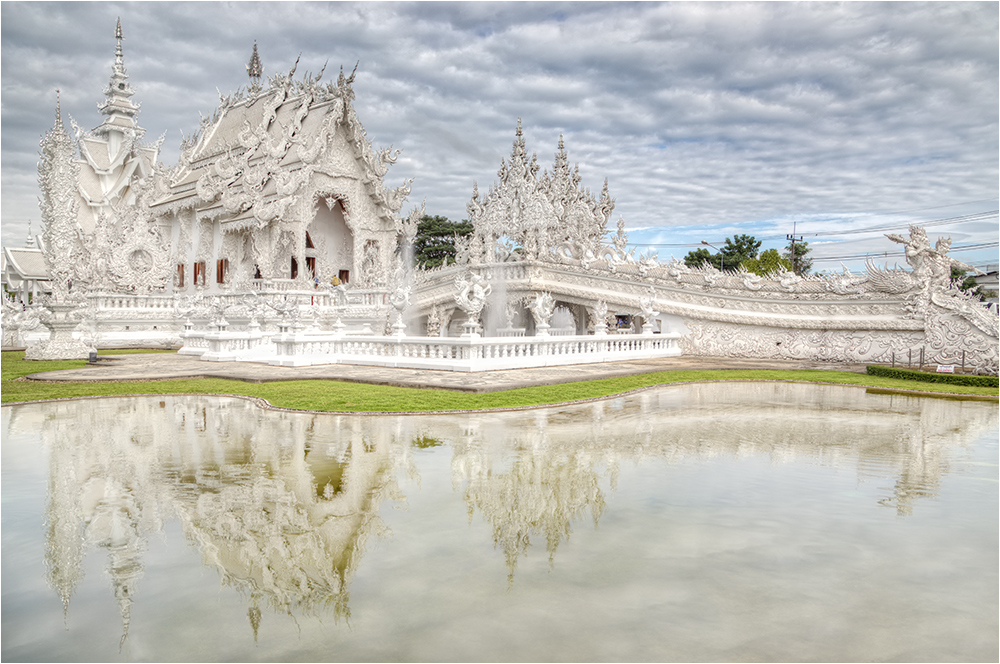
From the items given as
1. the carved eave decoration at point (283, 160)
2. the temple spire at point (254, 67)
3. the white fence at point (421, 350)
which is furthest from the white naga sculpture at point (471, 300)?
the temple spire at point (254, 67)

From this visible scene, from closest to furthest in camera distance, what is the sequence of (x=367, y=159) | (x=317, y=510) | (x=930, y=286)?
(x=317, y=510) → (x=930, y=286) → (x=367, y=159)

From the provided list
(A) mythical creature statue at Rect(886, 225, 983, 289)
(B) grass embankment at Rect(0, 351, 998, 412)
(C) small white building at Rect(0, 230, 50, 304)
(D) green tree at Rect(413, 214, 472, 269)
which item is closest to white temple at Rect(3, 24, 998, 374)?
(A) mythical creature statue at Rect(886, 225, 983, 289)

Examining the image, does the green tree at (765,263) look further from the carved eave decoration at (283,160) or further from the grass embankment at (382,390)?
the grass embankment at (382,390)

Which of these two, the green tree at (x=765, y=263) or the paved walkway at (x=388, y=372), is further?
the green tree at (x=765, y=263)

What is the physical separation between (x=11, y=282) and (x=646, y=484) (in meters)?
51.1

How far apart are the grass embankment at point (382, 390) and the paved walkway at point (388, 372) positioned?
1.03 ft

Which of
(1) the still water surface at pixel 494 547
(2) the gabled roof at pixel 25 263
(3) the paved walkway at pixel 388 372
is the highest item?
(2) the gabled roof at pixel 25 263

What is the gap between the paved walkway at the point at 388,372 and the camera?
461 inches

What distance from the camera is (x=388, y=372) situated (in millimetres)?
13297

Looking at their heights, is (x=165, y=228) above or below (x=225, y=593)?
above

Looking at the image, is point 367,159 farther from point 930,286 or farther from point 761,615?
point 761,615

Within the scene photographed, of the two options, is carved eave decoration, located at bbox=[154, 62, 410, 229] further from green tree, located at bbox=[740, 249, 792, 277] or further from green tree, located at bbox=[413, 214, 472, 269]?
green tree, located at bbox=[740, 249, 792, 277]

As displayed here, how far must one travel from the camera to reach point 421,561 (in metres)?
3.65

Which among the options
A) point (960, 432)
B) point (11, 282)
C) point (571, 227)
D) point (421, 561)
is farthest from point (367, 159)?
point (11, 282)
